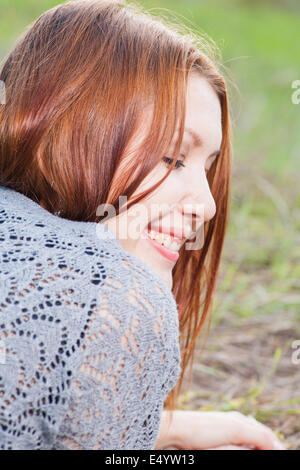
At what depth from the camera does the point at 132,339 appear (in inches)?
36.1

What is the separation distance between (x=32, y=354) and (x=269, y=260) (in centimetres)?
209

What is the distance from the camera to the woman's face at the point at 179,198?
3.85ft

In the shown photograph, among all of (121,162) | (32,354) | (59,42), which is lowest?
(32,354)

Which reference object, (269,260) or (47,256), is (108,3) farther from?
(269,260)

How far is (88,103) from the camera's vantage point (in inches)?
44.6

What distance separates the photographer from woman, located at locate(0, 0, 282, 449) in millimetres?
879

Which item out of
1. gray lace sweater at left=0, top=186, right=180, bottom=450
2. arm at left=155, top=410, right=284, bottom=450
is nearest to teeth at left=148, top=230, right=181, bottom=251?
gray lace sweater at left=0, top=186, right=180, bottom=450

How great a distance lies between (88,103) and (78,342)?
451 mm

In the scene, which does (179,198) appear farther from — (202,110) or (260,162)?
(260,162)
